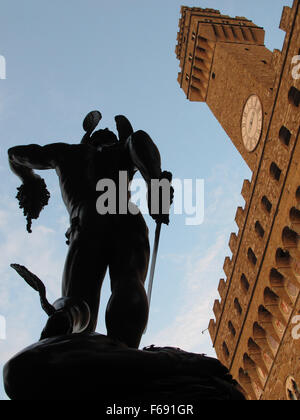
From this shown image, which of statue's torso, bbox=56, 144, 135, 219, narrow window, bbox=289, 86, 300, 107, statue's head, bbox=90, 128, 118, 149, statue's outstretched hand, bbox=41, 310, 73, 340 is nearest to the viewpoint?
statue's outstretched hand, bbox=41, 310, 73, 340

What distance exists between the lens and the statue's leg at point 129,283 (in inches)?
79.5

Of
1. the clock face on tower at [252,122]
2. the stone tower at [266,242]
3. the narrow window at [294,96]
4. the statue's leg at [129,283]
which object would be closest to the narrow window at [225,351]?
the stone tower at [266,242]

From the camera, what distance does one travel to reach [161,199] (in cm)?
240

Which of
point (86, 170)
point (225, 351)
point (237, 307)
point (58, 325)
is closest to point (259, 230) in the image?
point (237, 307)

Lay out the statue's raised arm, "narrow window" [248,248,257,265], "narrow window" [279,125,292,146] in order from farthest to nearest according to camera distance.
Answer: "narrow window" [248,248,257,265] < "narrow window" [279,125,292,146] < the statue's raised arm

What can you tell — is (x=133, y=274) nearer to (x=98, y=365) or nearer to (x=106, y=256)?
(x=106, y=256)

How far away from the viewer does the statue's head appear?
3.23 metres

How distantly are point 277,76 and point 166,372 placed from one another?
59.3 feet

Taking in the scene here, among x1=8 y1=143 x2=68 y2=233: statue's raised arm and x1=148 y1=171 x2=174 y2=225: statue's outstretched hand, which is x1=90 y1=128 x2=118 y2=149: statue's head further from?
x1=148 y1=171 x2=174 y2=225: statue's outstretched hand

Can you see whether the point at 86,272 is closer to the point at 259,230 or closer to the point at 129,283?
the point at 129,283

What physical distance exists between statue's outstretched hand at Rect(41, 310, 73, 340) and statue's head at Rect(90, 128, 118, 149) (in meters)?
1.57

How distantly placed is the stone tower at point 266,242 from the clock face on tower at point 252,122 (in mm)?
46

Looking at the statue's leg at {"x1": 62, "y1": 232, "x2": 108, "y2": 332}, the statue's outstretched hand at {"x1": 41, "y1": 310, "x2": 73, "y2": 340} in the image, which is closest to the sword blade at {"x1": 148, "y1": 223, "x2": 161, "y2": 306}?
the statue's leg at {"x1": 62, "y1": 232, "x2": 108, "y2": 332}
